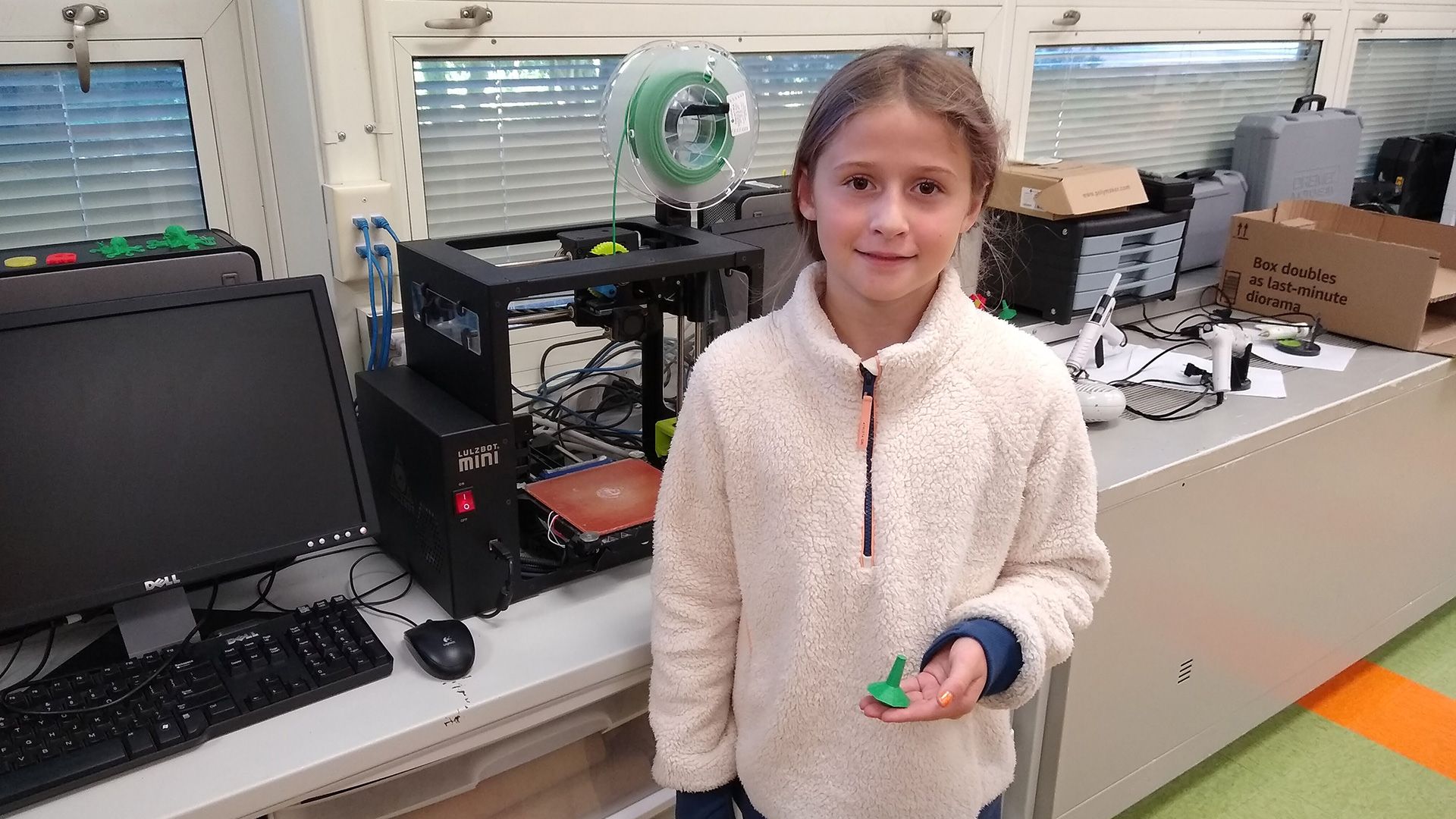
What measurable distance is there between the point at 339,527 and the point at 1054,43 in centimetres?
199

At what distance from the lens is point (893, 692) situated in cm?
85

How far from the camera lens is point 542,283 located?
43.5 inches

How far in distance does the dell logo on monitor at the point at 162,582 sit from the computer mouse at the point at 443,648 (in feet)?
0.80

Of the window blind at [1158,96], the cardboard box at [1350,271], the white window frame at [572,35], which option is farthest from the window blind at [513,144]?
the cardboard box at [1350,271]

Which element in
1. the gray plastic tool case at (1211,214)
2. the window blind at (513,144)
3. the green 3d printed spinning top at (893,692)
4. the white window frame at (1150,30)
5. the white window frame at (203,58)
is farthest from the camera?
the gray plastic tool case at (1211,214)

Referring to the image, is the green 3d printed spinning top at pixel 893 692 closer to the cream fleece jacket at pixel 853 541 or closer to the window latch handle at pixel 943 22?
the cream fleece jacket at pixel 853 541

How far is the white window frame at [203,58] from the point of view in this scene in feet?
4.46

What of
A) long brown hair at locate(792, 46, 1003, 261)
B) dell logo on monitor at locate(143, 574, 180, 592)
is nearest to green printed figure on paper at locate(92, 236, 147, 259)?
dell logo on monitor at locate(143, 574, 180, 592)

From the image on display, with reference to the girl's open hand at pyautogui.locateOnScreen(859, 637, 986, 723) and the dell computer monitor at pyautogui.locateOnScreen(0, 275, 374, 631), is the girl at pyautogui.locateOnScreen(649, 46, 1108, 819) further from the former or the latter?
the dell computer monitor at pyautogui.locateOnScreen(0, 275, 374, 631)

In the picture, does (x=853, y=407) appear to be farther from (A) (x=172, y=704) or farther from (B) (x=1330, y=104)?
(B) (x=1330, y=104)

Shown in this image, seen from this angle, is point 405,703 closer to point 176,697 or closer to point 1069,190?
point 176,697

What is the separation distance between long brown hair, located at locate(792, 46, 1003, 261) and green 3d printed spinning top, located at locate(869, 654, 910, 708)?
458 mm

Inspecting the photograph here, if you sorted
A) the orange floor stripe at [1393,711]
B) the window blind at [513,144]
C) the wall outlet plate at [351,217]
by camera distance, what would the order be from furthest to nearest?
1. the orange floor stripe at [1393,711]
2. the window blind at [513,144]
3. the wall outlet plate at [351,217]

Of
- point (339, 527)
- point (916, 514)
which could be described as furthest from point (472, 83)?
point (916, 514)
